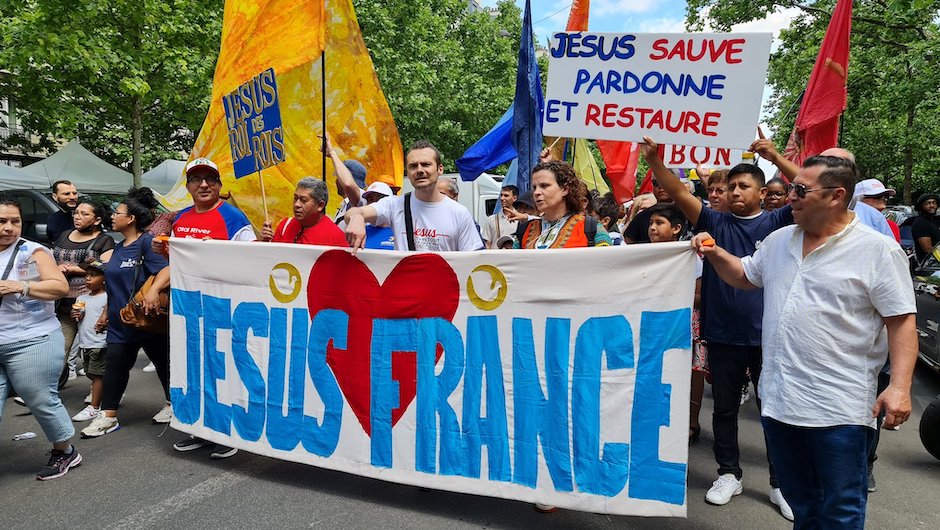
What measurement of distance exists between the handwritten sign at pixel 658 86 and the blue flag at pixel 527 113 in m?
2.93

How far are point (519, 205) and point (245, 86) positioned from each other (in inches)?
100

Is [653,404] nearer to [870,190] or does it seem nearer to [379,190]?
[870,190]

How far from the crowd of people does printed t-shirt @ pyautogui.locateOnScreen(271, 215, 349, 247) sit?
11 mm

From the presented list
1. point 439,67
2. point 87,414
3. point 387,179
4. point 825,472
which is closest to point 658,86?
point 825,472

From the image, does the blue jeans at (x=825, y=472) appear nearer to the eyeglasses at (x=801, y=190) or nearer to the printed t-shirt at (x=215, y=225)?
the eyeglasses at (x=801, y=190)

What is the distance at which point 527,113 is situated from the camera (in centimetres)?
720

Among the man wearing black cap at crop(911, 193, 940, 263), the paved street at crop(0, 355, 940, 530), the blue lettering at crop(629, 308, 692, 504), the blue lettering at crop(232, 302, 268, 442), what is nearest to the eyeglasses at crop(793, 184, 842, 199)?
the blue lettering at crop(629, 308, 692, 504)

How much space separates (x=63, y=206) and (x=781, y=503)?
266 inches

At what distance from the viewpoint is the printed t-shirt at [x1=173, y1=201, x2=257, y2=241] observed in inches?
183

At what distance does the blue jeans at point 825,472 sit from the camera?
253 cm

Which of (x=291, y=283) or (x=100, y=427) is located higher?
(x=291, y=283)

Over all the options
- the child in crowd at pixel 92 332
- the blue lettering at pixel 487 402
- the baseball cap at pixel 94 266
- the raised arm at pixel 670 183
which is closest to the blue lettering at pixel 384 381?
the blue lettering at pixel 487 402

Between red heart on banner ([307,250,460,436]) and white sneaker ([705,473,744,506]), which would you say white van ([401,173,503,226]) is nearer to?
red heart on banner ([307,250,460,436])

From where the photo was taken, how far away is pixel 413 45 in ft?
73.1
